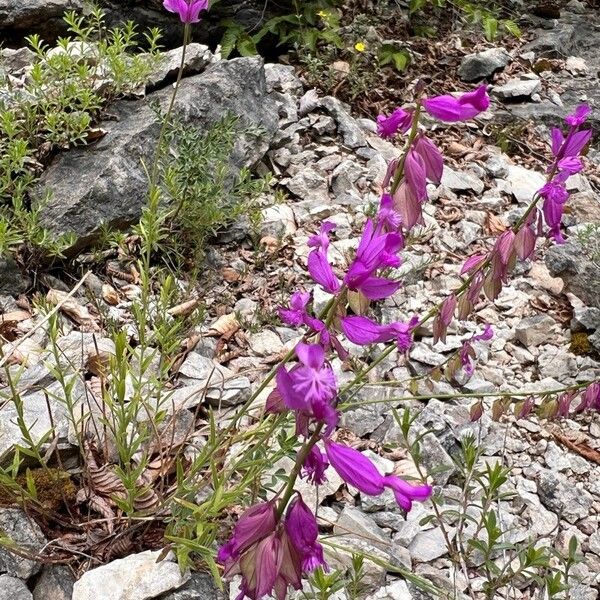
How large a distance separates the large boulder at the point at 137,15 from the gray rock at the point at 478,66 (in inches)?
55.4

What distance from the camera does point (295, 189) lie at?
429 cm

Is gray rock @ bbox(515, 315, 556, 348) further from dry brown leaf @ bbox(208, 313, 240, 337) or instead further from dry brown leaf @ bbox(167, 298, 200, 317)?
dry brown leaf @ bbox(167, 298, 200, 317)

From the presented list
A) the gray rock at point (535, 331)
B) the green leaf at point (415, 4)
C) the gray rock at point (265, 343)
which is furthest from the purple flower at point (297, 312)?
the green leaf at point (415, 4)

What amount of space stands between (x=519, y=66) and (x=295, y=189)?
2985 millimetres

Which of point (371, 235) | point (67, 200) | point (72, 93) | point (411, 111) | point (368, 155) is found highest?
point (411, 111)

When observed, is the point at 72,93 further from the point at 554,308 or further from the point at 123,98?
the point at 554,308

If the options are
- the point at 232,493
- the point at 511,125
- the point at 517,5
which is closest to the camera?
the point at 232,493

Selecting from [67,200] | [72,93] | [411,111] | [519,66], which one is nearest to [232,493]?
[411,111]

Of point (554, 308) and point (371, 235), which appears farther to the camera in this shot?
point (554, 308)

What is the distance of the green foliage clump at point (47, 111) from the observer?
316 cm

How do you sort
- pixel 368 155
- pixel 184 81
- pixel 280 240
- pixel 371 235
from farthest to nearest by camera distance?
pixel 368 155
pixel 184 81
pixel 280 240
pixel 371 235

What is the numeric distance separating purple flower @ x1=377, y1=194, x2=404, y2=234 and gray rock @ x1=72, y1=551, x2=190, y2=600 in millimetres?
1152

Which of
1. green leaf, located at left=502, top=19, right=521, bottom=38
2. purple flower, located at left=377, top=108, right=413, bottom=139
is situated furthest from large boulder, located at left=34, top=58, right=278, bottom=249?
green leaf, located at left=502, top=19, right=521, bottom=38

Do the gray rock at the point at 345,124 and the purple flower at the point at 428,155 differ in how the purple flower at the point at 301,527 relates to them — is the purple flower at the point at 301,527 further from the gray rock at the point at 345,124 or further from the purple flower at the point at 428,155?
the gray rock at the point at 345,124
